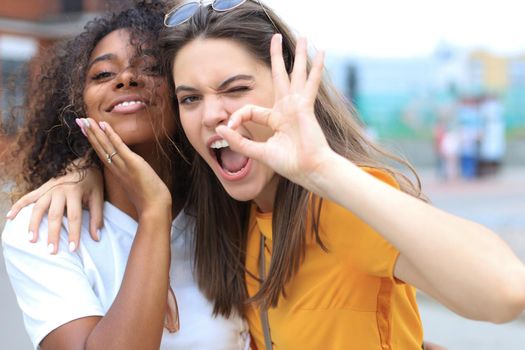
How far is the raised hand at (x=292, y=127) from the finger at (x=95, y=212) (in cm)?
72

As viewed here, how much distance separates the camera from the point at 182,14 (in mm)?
2316

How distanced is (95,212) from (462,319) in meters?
4.75

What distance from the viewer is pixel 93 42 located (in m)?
2.52

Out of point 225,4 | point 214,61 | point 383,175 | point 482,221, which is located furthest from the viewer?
point 482,221

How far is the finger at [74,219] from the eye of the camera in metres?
2.19

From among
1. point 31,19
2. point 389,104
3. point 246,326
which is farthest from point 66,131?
point 389,104

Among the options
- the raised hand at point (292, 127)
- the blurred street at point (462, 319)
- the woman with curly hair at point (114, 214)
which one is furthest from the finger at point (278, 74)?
the blurred street at point (462, 319)

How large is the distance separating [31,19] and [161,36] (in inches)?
585

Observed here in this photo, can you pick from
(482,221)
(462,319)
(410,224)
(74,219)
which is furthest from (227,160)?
(482,221)

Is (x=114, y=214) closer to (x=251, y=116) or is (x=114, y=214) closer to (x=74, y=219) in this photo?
(x=74, y=219)

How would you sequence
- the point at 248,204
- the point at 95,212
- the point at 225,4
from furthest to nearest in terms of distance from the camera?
the point at 248,204 < the point at 95,212 < the point at 225,4

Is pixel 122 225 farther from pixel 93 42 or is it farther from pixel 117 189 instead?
pixel 93 42

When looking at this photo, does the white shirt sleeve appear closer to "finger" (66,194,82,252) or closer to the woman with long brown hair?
"finger" (66,194,82,252)

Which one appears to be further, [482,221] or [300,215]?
[482,221]
